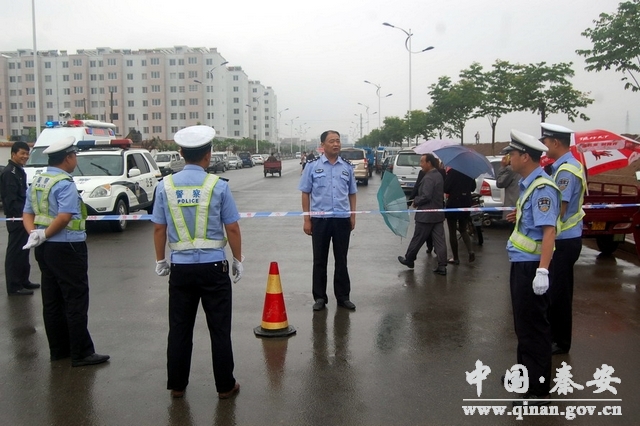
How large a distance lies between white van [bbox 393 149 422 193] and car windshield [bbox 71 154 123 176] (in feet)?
36.6

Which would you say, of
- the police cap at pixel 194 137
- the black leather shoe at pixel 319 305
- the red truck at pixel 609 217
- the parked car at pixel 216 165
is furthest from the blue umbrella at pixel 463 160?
the parked car at pixel 216 165

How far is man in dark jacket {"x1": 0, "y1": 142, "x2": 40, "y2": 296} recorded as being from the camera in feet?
23.6

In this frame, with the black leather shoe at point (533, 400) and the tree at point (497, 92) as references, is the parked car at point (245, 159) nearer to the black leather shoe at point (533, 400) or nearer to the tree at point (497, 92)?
the tree at point (497, 92)

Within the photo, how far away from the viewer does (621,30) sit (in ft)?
51.2

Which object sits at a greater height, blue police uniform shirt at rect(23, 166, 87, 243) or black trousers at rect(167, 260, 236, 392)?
blue police uniform shirt at rect(23, 166, 87, 243)

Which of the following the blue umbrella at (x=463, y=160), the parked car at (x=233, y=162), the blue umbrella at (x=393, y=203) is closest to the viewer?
the blue umbrella at (x=393, y=203)

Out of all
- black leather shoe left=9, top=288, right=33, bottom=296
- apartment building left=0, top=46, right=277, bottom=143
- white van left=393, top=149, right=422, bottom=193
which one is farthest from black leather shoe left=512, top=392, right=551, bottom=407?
apartment building left=0, top=46, right=277, bottom=143

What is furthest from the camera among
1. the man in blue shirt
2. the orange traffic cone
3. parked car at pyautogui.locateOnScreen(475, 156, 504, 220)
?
parked car at pyautogui.locateOnScreen(475, 156, 504, 220)

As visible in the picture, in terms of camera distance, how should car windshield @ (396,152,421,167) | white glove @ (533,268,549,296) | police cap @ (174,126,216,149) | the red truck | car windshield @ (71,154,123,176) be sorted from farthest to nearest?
car windshield @ (396,152,421,167) → car windshield @ (71,154,123,176) → the red truck → police cap @ (174,126,216,149) → white glove @ (533,268,549,296)

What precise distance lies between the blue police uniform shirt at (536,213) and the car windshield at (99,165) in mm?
10936

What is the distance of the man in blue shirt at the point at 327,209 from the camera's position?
6.31m

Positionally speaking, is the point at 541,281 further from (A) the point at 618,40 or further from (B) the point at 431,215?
(A) the point at 618,40

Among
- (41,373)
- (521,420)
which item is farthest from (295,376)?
(41,373)

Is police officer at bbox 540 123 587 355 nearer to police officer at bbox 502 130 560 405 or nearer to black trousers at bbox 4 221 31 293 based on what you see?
police officer at bbox 502 130 560 405
